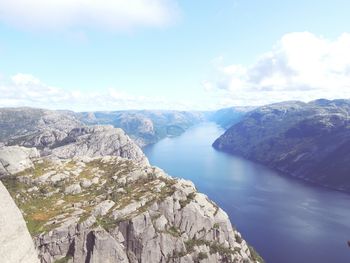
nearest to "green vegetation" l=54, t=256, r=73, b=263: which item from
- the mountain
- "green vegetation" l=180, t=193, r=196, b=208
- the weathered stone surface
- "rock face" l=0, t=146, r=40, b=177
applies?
the mountain

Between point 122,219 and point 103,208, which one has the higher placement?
point 103,208

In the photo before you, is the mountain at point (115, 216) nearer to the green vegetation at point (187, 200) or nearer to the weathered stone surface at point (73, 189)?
the weathered stone surface at point (73, 189)

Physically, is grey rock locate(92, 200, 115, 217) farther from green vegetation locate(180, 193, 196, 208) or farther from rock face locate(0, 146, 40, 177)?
rock face locate(0, 146, 40, 177)

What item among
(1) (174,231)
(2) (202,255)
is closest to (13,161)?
(1) (174,231)

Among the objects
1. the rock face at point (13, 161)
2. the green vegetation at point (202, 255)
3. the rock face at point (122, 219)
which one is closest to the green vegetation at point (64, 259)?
the rock face at point (122, 219)

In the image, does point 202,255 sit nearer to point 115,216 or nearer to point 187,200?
point 187,200

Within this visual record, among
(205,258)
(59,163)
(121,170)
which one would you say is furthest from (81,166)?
(205,258)

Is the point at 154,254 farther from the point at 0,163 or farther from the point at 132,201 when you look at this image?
the point at 0,163
